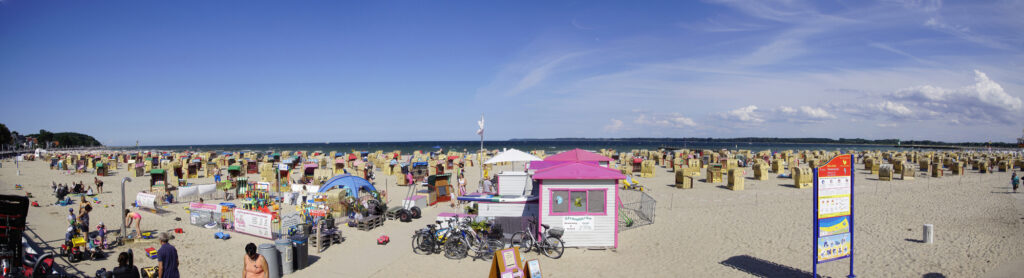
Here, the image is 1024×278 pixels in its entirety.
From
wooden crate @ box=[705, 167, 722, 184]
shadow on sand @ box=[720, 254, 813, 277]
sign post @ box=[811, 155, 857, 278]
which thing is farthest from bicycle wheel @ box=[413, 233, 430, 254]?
wooden crate @ box=[705, 167, 722, 184]

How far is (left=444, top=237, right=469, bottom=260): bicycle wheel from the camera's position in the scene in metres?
10.1

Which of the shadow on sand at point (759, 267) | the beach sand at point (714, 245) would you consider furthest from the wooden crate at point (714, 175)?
the shadow on sand at point (759, 267)

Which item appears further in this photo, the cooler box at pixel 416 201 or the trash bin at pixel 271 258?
the cooler box at pixel 416 201

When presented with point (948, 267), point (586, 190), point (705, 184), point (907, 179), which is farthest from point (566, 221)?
point (907, 179)

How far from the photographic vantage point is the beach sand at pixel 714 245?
30.6ft

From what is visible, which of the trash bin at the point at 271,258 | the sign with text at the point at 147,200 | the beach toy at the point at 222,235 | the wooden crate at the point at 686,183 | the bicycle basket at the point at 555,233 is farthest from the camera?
the wooden crate at the point at 686,183

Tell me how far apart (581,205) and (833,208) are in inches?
194

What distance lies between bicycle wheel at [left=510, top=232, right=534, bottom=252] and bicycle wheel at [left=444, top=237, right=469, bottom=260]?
3.61 ft

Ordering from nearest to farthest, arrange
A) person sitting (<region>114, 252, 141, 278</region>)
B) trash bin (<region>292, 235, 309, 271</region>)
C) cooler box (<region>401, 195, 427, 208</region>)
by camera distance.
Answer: person sitting (<region>114, 252, 141, 278</region>), trash bin (<region>292, 235, 309, 271</region>), cooler box (<region>401, 195, 427, 208</region>)

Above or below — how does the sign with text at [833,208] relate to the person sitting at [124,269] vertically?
above

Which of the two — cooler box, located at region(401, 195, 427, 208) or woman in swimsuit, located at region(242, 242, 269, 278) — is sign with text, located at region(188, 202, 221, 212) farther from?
woman in swimsuit, located at region(242, 242, 269, 278)

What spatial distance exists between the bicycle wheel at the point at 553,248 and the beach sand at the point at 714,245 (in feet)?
0.66

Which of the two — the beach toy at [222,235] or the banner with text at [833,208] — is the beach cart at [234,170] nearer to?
the beach toy at [222,235]

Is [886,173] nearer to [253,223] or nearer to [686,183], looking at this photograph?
[686,183]
